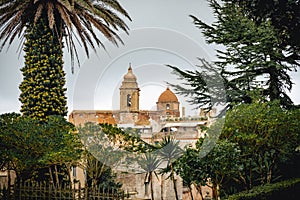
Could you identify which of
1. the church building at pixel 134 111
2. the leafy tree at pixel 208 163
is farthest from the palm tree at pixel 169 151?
the church building at pixel 134 111

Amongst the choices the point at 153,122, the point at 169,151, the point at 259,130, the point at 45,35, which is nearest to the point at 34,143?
the point at 169,151

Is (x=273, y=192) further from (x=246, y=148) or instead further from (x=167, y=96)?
(x=167, y=96)

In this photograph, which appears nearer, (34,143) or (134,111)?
(34,143)

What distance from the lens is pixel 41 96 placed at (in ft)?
38.3

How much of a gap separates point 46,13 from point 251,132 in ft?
22.3

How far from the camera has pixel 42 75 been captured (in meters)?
11.8

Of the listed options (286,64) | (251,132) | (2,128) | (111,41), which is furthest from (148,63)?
(286,64)

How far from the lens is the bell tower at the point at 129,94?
44.4 ft

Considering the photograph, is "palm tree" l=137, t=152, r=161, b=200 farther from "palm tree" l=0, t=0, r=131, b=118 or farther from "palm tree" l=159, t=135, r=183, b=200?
"palm tree" l=0, t=0, r=131, b=118

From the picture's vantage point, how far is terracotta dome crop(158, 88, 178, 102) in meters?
13.9

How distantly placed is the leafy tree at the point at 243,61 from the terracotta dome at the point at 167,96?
0.50 meters

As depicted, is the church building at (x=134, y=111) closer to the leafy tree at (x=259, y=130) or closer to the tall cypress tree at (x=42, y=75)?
the tall cypress tree at (x=42, y=75)

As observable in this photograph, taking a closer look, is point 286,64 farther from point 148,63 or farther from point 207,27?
point 148,63

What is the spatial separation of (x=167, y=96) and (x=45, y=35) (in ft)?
16.2
